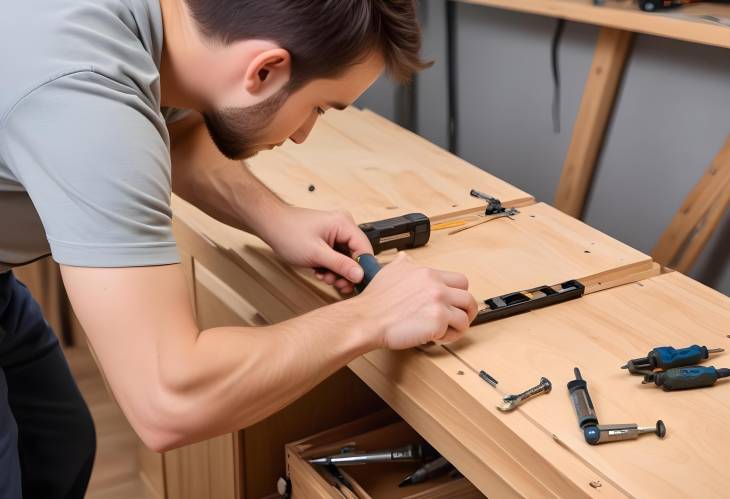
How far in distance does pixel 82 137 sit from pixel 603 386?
1.78 feet

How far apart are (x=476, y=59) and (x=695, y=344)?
1237 mm

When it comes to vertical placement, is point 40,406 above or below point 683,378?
below

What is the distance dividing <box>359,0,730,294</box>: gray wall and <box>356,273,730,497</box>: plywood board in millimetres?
591

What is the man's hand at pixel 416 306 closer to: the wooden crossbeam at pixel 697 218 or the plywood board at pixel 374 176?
the plywood board at pixel 374 176

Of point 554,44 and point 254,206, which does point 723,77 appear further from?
point 254,206

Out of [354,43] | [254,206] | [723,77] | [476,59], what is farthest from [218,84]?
[476,59]

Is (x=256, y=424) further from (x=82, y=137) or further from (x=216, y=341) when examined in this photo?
(x=82, y=137)

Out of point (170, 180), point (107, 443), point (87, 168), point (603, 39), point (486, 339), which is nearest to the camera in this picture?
point (87, 168)

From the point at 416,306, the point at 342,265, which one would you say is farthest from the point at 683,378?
the point at 342,265

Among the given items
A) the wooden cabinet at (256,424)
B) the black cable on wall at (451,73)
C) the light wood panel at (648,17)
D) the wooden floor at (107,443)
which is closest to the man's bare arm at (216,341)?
the wooden cabinet at (256,424)

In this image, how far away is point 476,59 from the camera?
2.02 metres

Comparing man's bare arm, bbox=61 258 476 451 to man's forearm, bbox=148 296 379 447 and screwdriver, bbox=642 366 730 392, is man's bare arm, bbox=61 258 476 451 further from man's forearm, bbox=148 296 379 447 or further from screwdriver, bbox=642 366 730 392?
screwdriver, bbox=642 366 730 392

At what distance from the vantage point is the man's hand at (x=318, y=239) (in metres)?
1.05

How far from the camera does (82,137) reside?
705 mm
